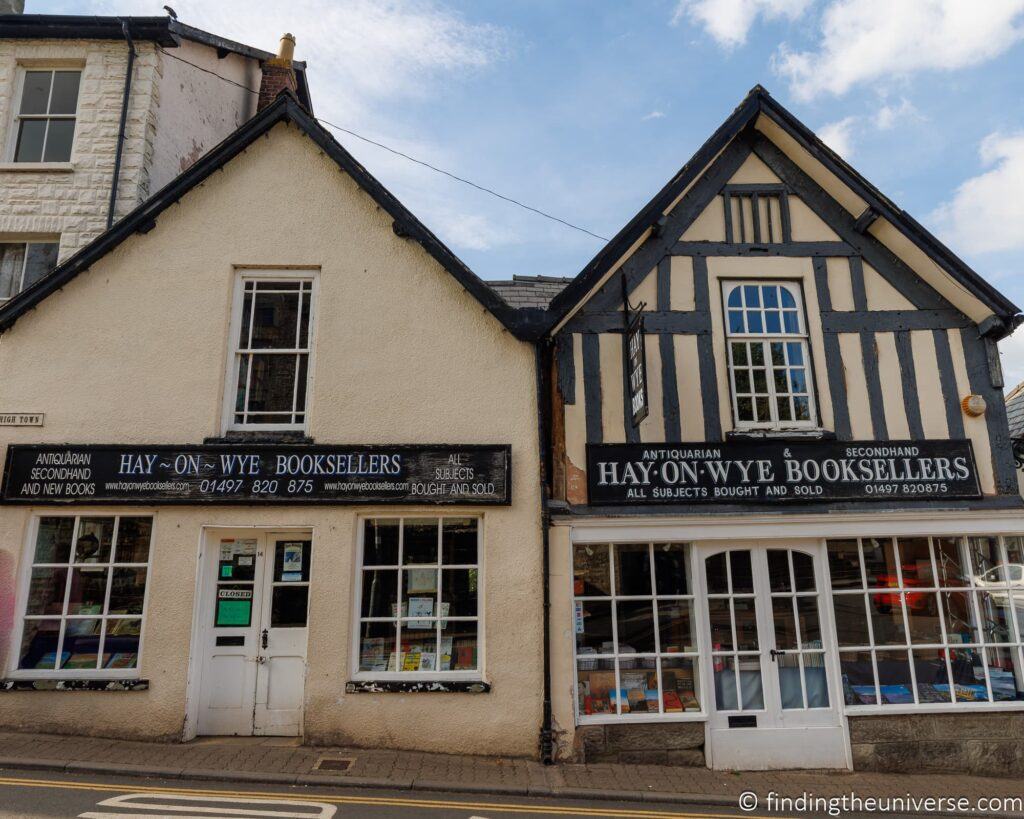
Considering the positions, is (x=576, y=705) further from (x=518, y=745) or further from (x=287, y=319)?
(x=287, y=319)

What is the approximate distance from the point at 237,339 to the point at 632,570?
5.39m

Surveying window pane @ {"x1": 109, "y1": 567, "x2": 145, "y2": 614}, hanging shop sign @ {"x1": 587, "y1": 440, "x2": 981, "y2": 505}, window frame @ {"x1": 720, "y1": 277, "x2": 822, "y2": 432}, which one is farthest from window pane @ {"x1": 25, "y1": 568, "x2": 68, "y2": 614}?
window frame @ {"x1": 720, "y1": 277, "x2": 822, "y2": 432}

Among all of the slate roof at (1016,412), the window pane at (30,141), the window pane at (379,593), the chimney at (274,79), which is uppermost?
the chimney at (274,79)

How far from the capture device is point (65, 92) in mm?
10234

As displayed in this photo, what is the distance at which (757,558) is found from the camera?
7.36 meters

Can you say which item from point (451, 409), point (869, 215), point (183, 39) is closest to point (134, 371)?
point (451, 409)

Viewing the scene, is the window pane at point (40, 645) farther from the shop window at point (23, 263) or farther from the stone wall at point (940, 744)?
the stone wall at point (940, 744)

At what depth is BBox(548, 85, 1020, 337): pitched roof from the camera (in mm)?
7566

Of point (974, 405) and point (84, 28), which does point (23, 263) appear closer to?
point (84, 28)

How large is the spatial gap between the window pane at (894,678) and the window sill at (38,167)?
12800mm

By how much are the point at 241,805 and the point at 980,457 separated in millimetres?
8528

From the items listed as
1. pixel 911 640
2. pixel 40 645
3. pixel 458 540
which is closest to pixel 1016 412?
pixel 911 640

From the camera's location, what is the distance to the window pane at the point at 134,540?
720 centimetres

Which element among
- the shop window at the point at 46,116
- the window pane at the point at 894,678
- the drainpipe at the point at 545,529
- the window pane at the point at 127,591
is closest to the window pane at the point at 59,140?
the shop window at the point at 46,116
